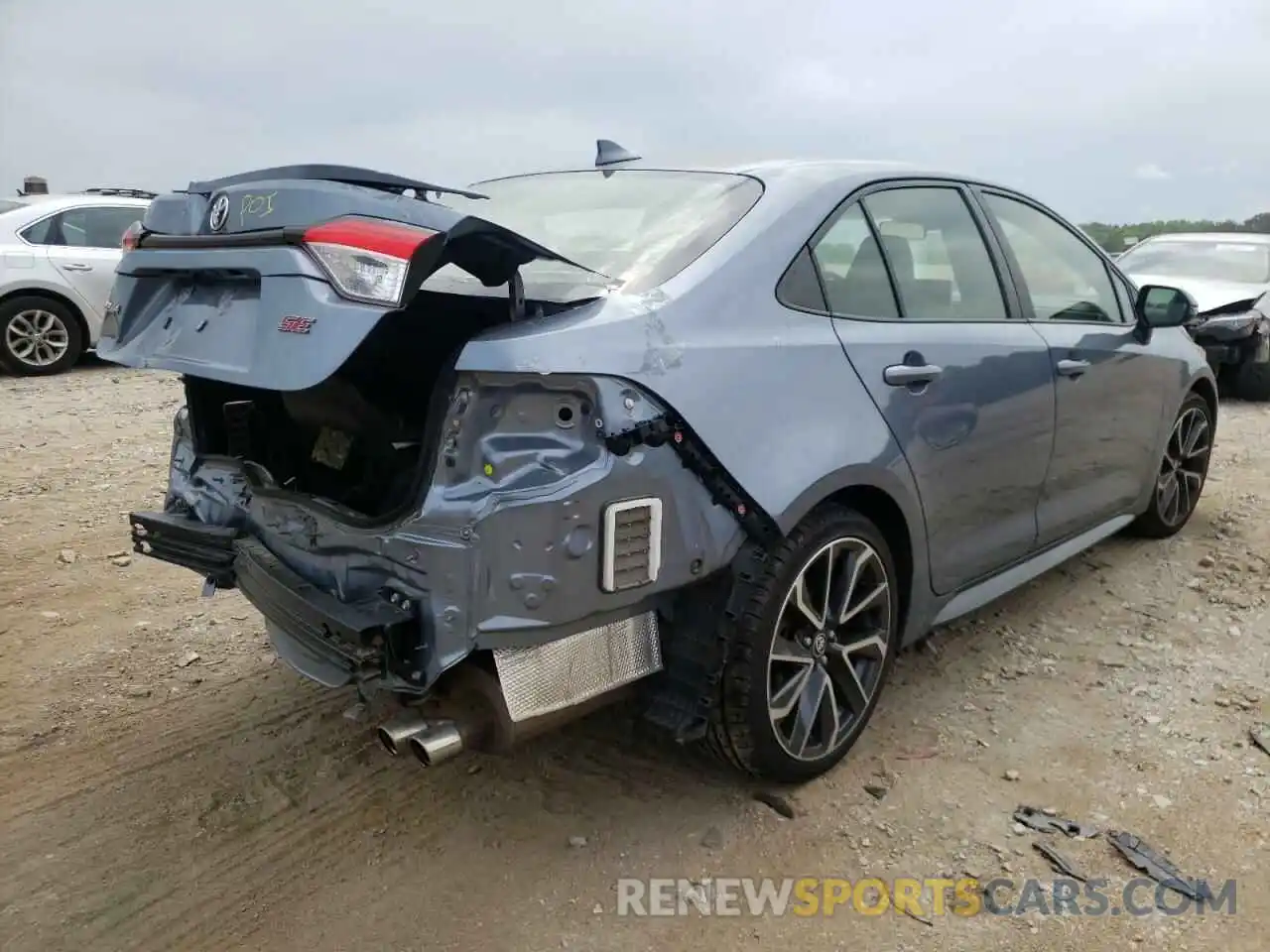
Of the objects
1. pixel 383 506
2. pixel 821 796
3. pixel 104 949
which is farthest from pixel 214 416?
A: pixel 821 796

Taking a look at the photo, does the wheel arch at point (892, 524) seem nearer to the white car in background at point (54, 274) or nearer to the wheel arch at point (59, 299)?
the white car in background at point (54, 274)

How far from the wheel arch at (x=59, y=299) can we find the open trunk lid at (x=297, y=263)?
7.36m

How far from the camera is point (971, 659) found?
370 centimetres

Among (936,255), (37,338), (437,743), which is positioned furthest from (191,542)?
(37,338)

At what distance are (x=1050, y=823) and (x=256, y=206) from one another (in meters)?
2.58

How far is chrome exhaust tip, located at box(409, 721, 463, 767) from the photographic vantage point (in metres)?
2.24

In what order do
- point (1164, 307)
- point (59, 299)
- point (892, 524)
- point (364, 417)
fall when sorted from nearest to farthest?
point (364, 417) < point (892, 524) < point (1164, 307) < point (59, 299)

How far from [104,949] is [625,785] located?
1327mm

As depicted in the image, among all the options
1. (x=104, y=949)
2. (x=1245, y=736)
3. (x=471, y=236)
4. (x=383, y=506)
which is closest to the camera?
(x=471, y=236)

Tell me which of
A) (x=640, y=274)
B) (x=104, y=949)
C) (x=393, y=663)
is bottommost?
(x=104, y=949)

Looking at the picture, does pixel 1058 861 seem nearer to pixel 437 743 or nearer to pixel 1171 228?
pixel 437 743

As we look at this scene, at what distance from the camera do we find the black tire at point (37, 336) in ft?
28.7

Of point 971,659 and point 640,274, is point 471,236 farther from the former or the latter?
point 971,659

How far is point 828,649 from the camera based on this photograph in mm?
2816
